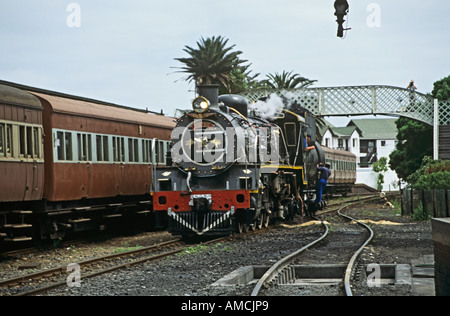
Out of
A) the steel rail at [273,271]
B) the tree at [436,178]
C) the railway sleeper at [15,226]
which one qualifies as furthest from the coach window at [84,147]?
the tree at [436,178]

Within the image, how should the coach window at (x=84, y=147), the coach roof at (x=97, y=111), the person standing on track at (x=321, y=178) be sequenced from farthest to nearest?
the person standing on track at (x=321, y=178)
the coach window at (x=84, y=147)
the coach roof at (x=97, y=111)

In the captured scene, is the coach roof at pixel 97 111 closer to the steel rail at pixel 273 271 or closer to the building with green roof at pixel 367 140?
the steel rail at pixel 273 271

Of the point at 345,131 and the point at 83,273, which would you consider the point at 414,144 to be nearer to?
the point at 83,273

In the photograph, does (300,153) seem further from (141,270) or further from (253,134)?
(141,270)

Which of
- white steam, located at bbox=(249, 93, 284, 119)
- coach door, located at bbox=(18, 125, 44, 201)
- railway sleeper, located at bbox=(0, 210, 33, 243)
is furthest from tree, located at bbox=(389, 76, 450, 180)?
railway sleeper, located at bbox=(0, 210, 33, 243)

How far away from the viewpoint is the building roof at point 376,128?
97.8m

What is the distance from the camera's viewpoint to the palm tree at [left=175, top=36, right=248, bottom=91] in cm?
4712

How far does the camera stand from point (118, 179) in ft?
61.1

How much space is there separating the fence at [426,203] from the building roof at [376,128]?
72.5 metres

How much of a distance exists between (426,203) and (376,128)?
79482 mm

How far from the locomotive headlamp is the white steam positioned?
13.1 ft

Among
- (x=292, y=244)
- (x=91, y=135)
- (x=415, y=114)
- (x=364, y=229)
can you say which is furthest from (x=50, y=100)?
(x=415, y=114)

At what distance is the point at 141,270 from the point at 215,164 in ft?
17.8

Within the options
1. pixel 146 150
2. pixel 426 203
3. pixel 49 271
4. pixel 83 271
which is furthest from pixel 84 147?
pixel 426 203
